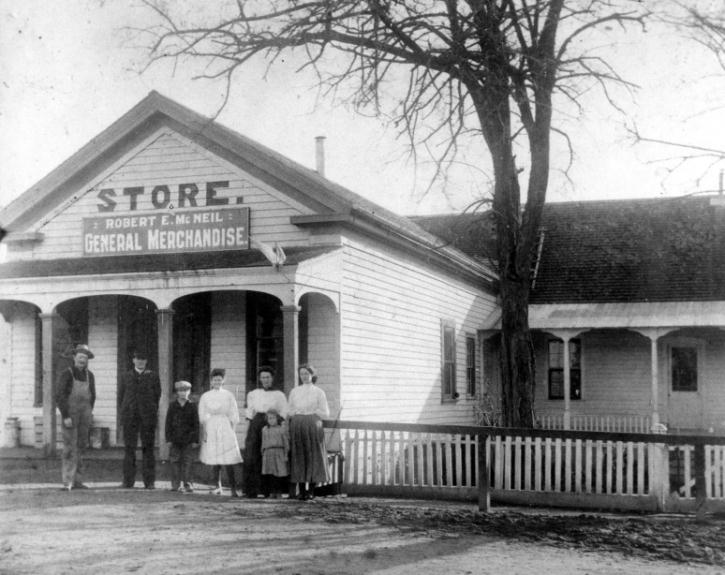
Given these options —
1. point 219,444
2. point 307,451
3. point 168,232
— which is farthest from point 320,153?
point 307,451

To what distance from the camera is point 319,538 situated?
29.0ft

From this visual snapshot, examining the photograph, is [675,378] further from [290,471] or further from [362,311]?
[290,471]

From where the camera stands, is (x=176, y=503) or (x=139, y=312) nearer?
(x=176, y=503)

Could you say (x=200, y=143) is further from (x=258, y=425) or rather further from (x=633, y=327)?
(x=633, y=327)

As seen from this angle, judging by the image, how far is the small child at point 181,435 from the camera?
12.1 meters

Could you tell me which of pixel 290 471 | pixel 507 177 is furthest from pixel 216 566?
pixel 507 177

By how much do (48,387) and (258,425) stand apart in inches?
151

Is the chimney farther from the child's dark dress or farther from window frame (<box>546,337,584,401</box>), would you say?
the child's dark dress

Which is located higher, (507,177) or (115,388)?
(507,177)

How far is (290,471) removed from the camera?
12.1 m

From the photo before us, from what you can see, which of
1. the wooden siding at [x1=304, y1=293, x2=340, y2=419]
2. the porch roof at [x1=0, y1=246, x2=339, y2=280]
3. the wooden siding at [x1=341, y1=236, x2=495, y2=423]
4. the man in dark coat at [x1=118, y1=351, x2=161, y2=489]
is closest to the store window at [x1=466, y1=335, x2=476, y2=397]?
the wooden siding at [x1=341, y1=236, x2=495, y2=423]

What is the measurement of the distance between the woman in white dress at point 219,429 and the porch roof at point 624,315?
12.8 m

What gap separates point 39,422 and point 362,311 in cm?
604

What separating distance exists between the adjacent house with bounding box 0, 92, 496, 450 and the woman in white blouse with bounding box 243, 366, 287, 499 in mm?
2105
